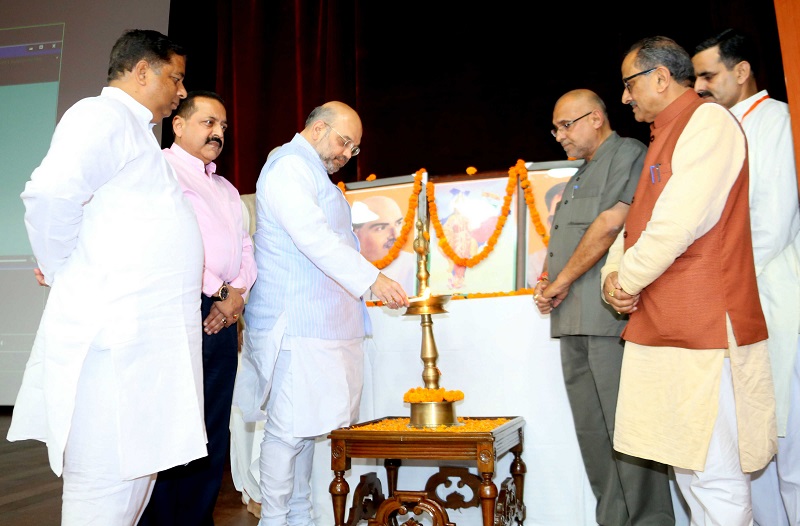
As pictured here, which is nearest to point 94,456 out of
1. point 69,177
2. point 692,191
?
point 69,177

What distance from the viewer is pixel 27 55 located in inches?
228

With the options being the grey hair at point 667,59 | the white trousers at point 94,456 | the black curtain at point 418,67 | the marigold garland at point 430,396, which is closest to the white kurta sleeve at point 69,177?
the white trousers at point 94,456

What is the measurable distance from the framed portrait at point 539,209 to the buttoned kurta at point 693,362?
1.33m

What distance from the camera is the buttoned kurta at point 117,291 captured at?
160 cm

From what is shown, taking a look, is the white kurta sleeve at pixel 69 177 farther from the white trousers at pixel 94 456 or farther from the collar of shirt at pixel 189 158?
the collar of shirt at pixel 189 158

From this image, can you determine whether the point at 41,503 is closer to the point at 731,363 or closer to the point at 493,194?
the point at 493,194

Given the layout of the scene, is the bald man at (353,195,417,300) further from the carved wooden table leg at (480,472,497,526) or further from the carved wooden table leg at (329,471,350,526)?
the carved wooden table leg at (480,472,497,526)

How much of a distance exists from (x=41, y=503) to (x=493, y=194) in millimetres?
2578

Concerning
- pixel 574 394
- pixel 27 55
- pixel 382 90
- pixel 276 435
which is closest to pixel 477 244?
pixel 574 394

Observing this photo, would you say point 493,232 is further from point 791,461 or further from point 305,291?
point 791,461

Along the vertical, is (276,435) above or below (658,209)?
below

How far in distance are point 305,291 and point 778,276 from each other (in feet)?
5.21

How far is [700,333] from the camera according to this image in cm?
170

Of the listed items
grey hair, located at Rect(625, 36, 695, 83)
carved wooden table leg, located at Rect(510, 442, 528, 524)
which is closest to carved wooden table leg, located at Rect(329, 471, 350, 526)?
carved wooden table leg, located at Rect(510, 442, 528, 524)
